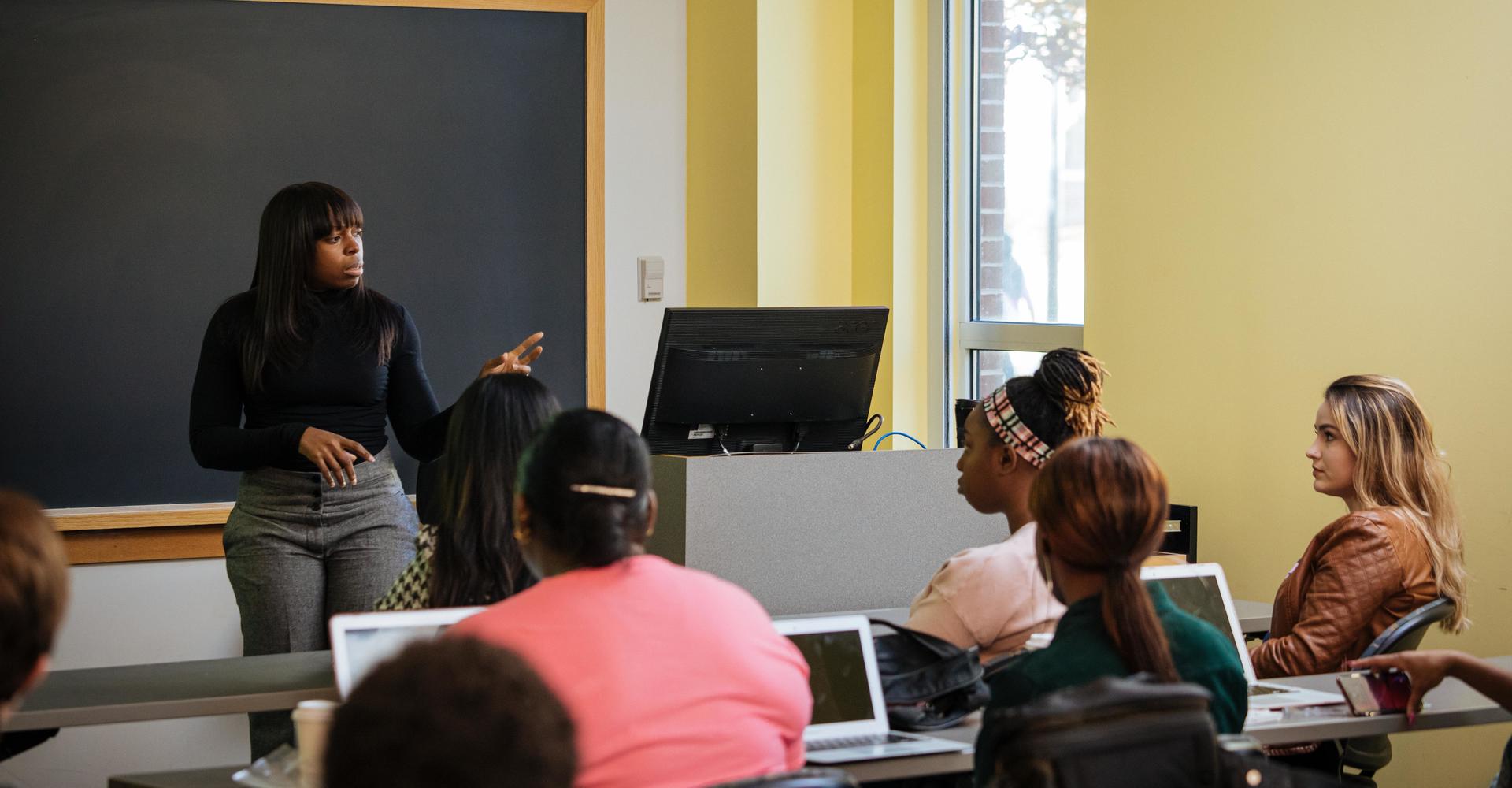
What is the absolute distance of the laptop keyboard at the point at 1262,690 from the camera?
206 centimetres

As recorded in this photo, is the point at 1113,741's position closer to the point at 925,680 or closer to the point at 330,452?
the point at 925,680

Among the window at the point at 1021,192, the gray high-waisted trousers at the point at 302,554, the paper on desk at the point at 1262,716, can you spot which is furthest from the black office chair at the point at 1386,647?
the window at the point at 1021,192

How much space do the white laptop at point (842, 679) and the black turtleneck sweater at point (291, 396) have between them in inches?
45.9

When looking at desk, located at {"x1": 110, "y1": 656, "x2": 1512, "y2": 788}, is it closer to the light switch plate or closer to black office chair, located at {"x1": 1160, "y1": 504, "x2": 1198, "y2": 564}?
black office chair, located at {"x1": 1160, "y1": 504, "x2": 1198, "y2": 564}

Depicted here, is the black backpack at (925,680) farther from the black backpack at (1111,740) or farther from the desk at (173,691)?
the desk at (173,691)

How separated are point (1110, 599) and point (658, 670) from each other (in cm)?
56

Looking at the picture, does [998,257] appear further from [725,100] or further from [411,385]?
[411,385]

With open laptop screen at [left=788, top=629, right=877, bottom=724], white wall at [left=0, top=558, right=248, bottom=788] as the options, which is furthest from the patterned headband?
white wall at [left=0, top=558, right=248, bottom=788]

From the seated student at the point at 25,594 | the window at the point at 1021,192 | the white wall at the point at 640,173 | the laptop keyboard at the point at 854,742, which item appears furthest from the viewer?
the white wall at the point at 640,173

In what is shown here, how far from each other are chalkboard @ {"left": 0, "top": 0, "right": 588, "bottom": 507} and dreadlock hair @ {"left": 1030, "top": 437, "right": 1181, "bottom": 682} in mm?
2918

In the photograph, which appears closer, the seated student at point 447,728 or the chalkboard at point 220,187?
the seated student at point 447,728

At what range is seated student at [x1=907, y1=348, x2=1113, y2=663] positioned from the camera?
2072 mm

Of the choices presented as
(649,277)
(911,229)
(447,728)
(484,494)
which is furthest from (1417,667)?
(649,277)

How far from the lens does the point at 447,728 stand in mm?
791
